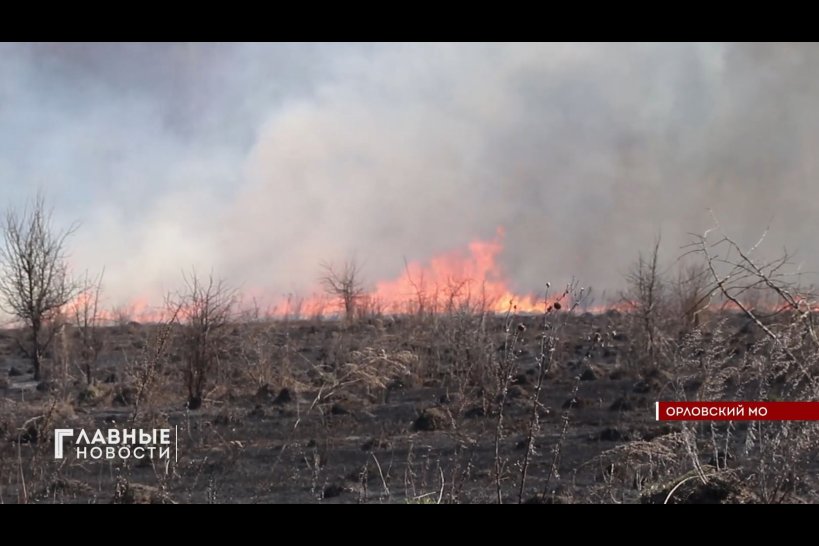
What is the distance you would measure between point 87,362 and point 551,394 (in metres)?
10.8

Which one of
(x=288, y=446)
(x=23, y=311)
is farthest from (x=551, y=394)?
(x=23, y=311)

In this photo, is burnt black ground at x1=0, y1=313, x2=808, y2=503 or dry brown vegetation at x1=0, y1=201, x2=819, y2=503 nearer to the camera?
dry brown vegetation at x1=0, y1=201, x2=819, y2=503

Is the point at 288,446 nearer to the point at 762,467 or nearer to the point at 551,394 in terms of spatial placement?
the point at 551,394
